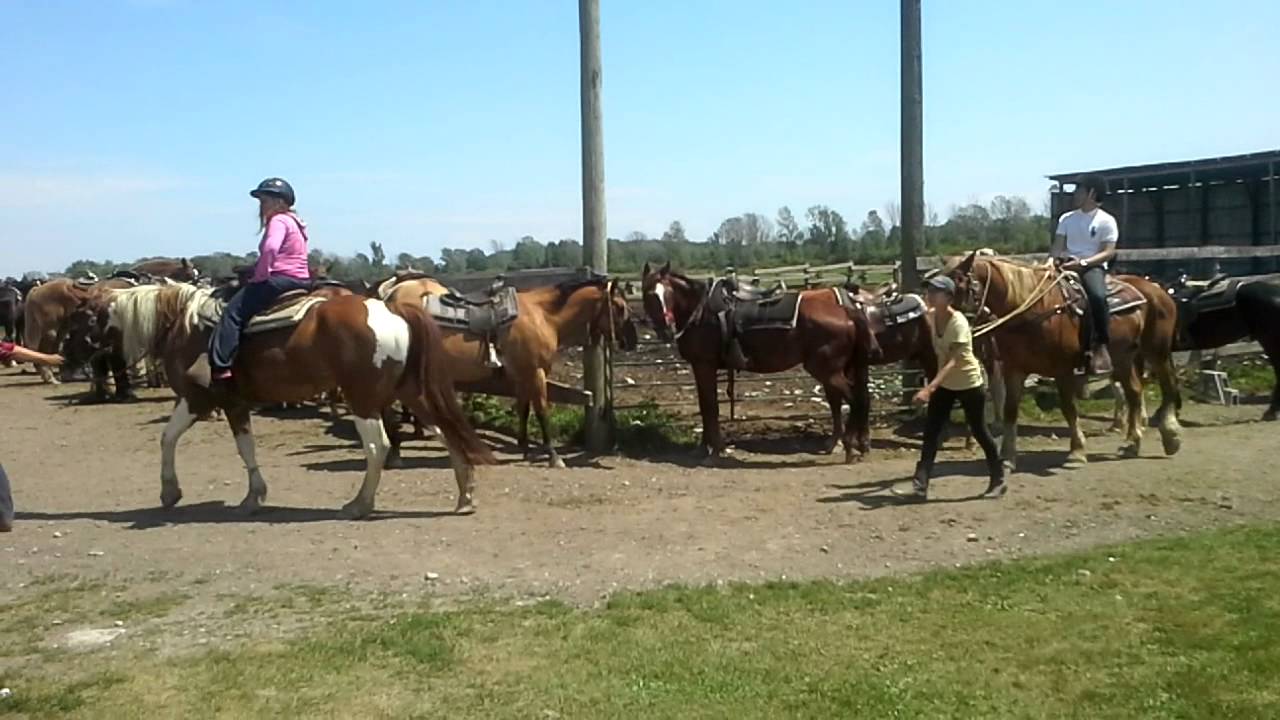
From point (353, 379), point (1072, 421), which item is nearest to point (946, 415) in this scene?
point (1072, 421)

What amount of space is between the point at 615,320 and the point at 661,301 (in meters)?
0.59

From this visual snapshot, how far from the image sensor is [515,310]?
11797 millimetres

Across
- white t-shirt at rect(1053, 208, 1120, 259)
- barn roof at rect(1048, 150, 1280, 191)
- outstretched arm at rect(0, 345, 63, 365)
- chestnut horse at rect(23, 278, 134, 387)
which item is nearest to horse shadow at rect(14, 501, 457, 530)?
outstretched arm at rect(0, 345, 63, 365)

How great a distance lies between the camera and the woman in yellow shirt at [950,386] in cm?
895

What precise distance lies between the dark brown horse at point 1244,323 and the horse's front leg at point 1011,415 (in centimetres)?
407

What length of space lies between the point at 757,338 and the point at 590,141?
2660 mm

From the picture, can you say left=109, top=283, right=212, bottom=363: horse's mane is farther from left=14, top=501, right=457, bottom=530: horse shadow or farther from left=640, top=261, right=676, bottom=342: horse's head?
left=640, top=261, right=676, bottom=342: horse's head

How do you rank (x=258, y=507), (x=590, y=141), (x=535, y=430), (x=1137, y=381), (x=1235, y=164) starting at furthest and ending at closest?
(x=1235, y=164) → (x=535, y=430) → (x=590, y=141) → (x=1137, y=381) → (x=258, y=507)

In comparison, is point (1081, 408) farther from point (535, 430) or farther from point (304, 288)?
point (304, 288)

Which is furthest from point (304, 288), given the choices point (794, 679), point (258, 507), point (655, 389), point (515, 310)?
point (655, 389)

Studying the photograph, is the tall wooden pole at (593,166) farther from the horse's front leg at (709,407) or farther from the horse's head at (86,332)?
the horse's head at (86,332)

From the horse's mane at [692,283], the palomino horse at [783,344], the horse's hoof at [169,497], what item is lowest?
the horse's hoof at [169,497]

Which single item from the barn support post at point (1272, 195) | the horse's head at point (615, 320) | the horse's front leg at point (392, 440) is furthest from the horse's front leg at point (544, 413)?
the barn support post at point (1272, 195)

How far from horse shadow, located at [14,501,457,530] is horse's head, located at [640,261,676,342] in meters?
3.73
